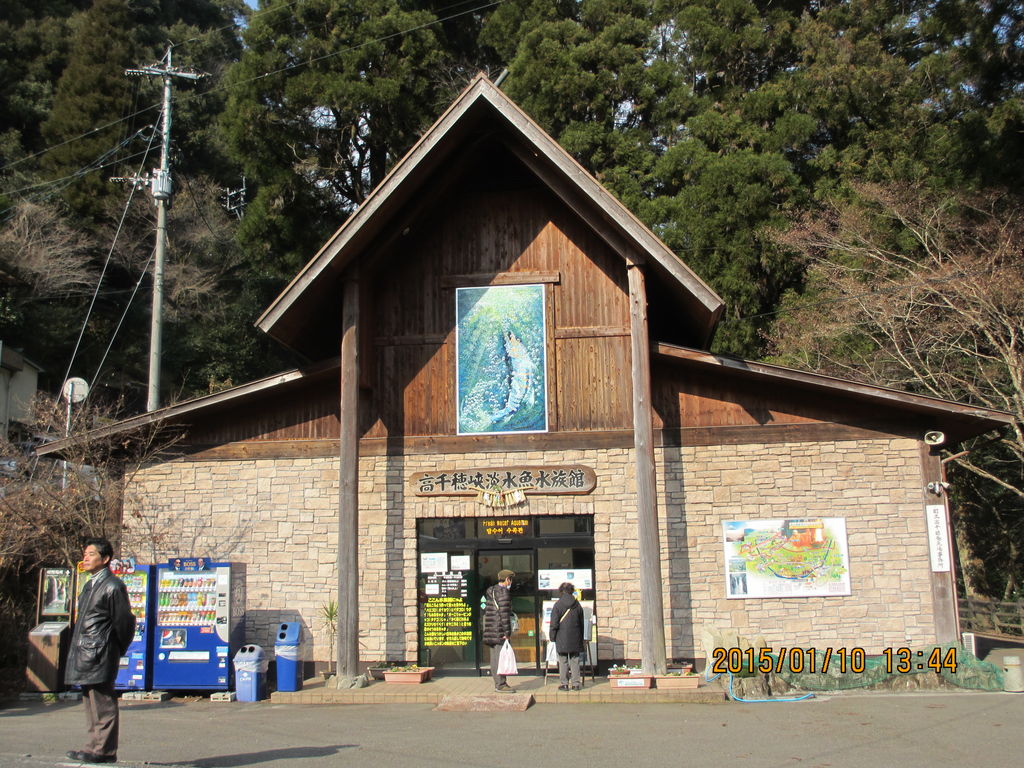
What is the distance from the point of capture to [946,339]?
19.8 m

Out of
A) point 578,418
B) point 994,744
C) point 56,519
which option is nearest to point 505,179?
point 578,418

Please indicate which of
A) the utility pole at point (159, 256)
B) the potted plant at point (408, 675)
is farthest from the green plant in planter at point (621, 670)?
the utility pole at point (159, 256)

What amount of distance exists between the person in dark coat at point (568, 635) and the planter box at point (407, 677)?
7.14 ft

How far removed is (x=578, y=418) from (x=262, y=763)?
740 cm

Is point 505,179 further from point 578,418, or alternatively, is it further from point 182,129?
point 182,129

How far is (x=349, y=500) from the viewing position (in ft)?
41.9

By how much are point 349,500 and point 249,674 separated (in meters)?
2.81

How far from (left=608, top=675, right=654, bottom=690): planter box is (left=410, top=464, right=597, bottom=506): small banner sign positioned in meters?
2.88

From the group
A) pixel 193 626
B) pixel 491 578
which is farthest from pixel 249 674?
pixel 491 578

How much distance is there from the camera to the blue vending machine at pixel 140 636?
12.5 meters

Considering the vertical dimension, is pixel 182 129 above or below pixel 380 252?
above

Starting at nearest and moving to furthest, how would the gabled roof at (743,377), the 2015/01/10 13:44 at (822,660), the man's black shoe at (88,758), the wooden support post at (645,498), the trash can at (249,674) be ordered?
1. the man's black shoe at (88,758)
2. the 2015/01/10 13:44 at (822,660)
3. the wooden support post at (645,498)
4. the trash can at (249,674)
5. the gabled roof at (743,377)

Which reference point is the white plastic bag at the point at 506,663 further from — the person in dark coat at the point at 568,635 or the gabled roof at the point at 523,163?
the gabled roof at the point at 523,163

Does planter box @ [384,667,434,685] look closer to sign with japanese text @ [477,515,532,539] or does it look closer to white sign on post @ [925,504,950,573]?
sign with japanese text @ [477,515,532,539]
